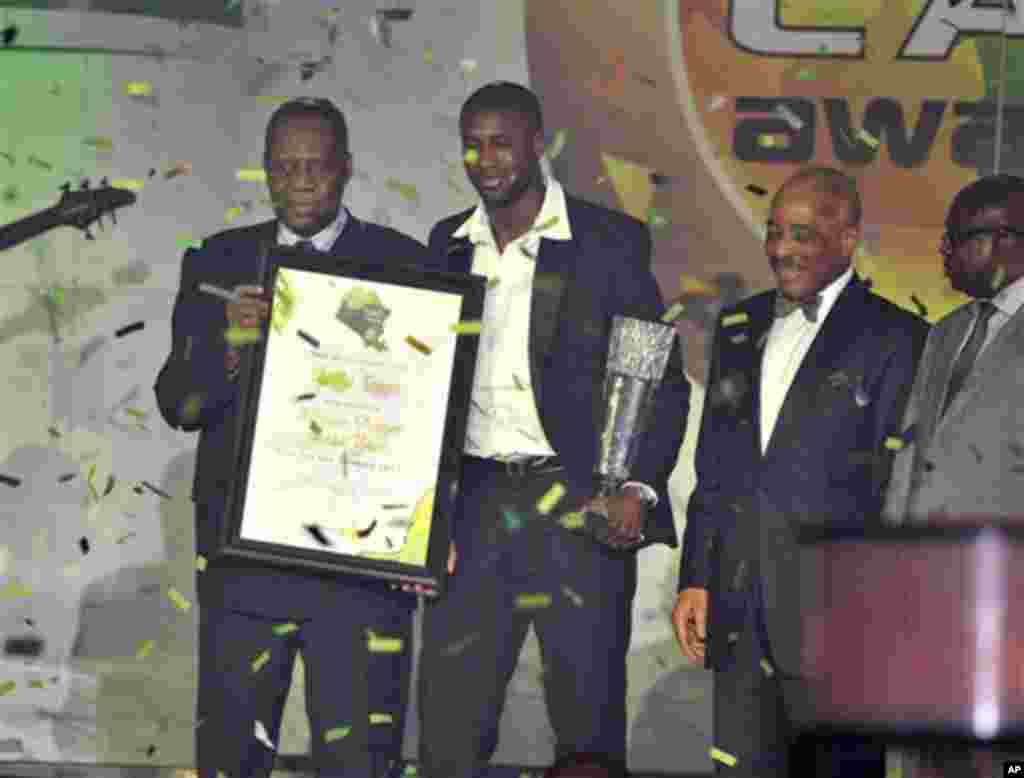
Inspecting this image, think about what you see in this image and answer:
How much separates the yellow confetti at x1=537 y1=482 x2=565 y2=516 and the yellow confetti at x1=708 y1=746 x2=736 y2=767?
602 millimetres

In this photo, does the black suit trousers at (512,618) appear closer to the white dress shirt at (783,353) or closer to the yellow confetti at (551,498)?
the yellow confetti at (551,498)

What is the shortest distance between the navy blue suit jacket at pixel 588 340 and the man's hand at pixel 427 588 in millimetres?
242

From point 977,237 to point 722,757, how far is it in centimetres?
121

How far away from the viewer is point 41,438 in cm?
341

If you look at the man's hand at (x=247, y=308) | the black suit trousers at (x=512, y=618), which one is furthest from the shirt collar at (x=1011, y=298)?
the man's hand at (x=247, y=308)

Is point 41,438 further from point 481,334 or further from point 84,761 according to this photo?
point 481,334

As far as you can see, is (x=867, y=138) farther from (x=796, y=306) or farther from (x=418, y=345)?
(x=418, y=345)

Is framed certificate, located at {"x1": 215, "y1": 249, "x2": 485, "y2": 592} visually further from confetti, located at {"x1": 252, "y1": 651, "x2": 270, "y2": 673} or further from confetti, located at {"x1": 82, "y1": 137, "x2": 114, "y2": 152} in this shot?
confetti, located at {"x1": 82, "y1": 137, "x2": 114, "y2": 152}

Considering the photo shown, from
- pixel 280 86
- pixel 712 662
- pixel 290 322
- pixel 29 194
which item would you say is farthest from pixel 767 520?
pixel 29 194

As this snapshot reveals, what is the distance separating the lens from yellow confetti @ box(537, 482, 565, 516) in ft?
11.2

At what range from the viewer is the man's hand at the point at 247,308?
3346 mm

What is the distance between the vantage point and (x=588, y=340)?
3400 millimetres

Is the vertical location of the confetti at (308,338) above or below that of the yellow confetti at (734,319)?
below

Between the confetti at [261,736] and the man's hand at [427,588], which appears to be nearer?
the man's hand at [427,588]
